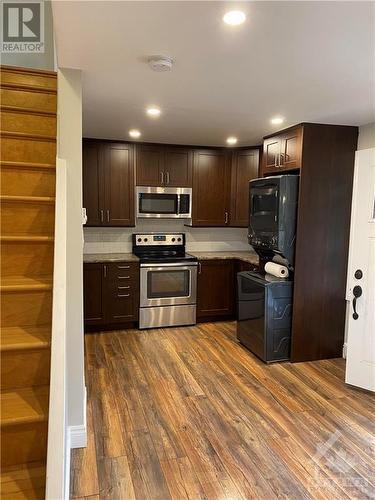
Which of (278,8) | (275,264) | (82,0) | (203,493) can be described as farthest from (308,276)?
(82,0)

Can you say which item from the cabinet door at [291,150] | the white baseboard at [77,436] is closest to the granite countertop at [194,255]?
the cabinet door at [291,150]

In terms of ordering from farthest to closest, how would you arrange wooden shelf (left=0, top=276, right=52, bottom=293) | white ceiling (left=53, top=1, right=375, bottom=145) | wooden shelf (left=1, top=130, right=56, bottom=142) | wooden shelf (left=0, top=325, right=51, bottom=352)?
wooden shelf (left=1, top=130, right=56, bottom=142)
wooden shelf (left=0, top=276, right=52, bottom=293)
wooden shelf (left=0, top=325, right=51, bottom=352)
white ceiling (left=53, top=1, right=375, bottom=145)

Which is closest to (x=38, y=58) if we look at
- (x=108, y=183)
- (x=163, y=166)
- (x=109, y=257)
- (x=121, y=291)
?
(x=108, y=183)

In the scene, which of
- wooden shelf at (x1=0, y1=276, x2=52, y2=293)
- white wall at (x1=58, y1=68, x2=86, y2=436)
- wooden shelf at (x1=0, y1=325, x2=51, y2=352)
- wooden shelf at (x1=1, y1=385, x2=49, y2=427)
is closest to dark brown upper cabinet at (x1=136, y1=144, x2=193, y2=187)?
white wall at (x1=58, y1=68, x2=86, y2=436)

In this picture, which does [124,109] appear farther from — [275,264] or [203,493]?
[203,493]

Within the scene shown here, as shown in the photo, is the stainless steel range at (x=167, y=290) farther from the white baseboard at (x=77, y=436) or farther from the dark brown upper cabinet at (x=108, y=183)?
the white baseboard at (x=77, y=436)

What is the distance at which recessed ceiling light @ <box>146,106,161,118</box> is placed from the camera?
2.92 m

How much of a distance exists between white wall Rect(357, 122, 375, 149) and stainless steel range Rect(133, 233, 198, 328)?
7.36 ft

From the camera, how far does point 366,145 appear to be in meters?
3.40

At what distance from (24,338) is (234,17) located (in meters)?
1.75

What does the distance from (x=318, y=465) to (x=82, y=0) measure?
266 cm

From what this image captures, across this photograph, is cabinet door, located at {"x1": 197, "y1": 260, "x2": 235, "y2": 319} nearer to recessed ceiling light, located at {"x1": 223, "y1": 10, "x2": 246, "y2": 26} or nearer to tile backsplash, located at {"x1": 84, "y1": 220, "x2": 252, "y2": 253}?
tile backsplash, located at {"x1": 84, "y1": 220, "x2": 252, "y2": 253}

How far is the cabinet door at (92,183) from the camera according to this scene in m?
4.29

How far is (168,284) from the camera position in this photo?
4.46 metres
